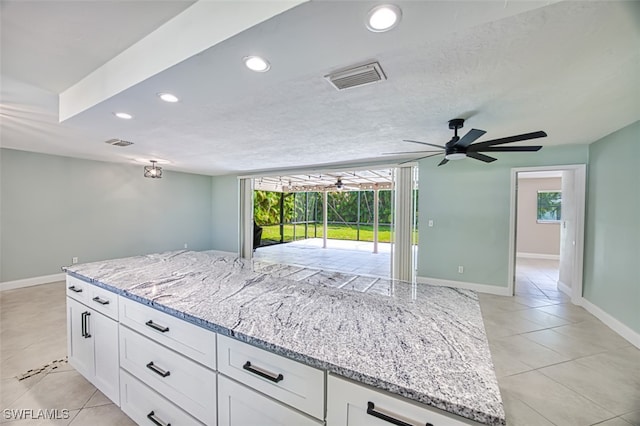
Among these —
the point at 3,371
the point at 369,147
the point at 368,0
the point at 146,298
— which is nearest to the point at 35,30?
the point at 146,298

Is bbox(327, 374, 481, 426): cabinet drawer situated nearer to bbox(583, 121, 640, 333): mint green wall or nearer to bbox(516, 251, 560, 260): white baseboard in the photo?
bbox(583, 121, 640, 333): mint green wall

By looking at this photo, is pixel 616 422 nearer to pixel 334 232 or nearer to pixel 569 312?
pixel 569 312

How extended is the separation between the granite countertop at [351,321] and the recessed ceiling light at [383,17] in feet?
4.62

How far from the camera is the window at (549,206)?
7.17 metres

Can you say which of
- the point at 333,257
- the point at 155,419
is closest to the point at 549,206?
the point at 333,257

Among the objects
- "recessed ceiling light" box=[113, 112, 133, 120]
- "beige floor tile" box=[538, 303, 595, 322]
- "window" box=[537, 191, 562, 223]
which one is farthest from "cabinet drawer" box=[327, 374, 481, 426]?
"window" box=[537, 191, 562, 223]

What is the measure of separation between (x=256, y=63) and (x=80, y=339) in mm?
2565

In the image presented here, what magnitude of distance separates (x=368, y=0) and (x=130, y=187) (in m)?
6.71

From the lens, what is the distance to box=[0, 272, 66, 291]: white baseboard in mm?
4328

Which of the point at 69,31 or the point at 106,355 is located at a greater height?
the point at 69,31

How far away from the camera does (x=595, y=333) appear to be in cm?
295

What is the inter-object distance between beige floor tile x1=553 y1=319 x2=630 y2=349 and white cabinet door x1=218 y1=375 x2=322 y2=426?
3.59 m

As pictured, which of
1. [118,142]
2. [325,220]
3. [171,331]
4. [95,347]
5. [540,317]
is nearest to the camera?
[171,331]

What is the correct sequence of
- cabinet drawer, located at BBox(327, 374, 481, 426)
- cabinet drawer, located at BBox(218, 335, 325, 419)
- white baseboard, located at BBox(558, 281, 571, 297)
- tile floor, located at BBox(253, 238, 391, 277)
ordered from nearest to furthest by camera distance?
cabinet drawer, located at BBox(327, 374, 481, 426)
cabinet drawer, located at BBox(218, 335, 325, 419)
white baseboard, located at BBox(558, 281, 571, 297)
tile floor, located at BBox(253, 238, 391, 277)
